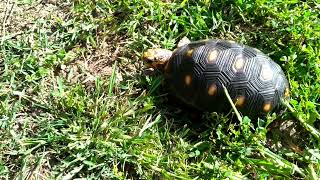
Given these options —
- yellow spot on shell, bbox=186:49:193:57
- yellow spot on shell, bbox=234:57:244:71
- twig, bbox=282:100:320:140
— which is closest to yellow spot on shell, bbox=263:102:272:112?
twig, bbox=282:100:320:140

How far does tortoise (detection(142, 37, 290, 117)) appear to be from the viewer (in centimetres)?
315

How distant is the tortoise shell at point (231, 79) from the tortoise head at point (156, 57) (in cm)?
23

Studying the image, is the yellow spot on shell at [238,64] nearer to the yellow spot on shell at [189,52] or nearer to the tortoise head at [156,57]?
the yellow spot on shell at [189,52]

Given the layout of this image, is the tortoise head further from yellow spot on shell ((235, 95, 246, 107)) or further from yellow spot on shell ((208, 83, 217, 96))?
yellow spot on shell ((235, 95, 246, 107))

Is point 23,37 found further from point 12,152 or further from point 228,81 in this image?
point 228,81

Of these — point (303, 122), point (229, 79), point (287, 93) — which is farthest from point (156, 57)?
point (303, 122)

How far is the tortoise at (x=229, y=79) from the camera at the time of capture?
3.15m

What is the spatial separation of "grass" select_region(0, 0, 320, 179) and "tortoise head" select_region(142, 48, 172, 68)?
0.09 metres

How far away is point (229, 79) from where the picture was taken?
315 centimetres

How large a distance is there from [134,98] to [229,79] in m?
0.64

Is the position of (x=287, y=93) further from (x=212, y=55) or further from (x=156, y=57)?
(x=156, y=57)

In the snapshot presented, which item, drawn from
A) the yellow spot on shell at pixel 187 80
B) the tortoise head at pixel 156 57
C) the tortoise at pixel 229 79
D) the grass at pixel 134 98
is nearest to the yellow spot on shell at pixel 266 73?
the tortoise at pixel 229 79

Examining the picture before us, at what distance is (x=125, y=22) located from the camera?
378 cm

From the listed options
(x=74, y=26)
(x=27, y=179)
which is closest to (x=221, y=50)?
(x=74, y=26)
